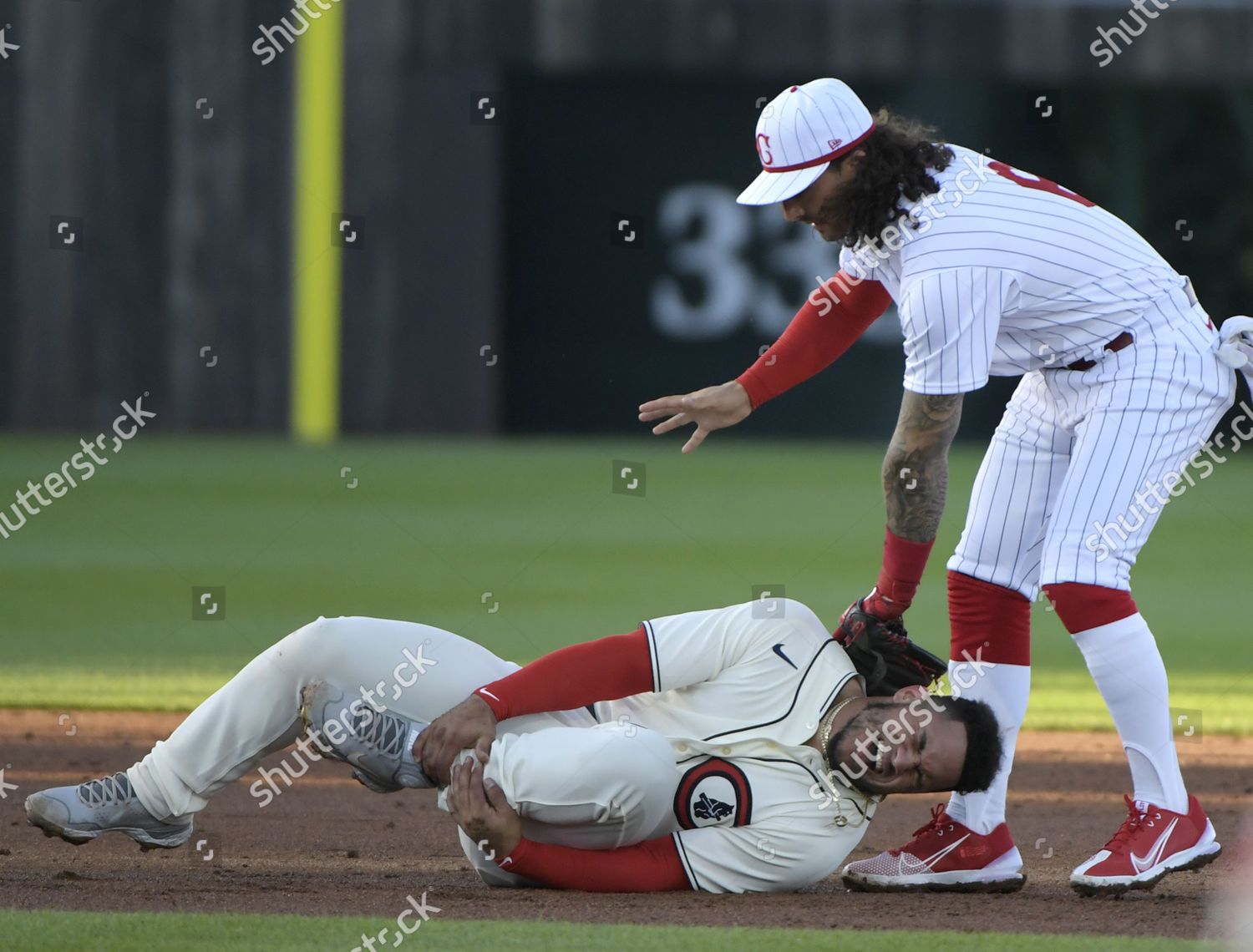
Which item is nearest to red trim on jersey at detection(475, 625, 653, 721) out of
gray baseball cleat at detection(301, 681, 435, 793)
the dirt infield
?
gray baseball cleat at detection(301, 681, 435, 793)

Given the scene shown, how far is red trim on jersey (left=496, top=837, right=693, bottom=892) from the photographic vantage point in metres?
3.95

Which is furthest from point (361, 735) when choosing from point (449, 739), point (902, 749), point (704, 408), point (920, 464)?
point (920, 464)

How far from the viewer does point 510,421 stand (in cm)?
1783

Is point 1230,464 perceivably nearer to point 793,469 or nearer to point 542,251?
point 793,469

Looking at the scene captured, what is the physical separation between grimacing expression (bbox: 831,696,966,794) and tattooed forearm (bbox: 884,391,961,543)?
0.62 m

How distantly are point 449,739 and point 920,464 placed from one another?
51.4 inches

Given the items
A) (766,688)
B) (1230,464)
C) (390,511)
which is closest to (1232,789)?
(766,688)

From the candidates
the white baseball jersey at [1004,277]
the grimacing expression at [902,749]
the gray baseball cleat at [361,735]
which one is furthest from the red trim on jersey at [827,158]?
the gray baseball cleat at [361,735]

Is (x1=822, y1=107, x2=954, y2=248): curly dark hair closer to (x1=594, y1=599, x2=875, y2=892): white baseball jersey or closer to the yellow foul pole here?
(x1=594, y1=599, x2=875, y2=892): white baseball jersey

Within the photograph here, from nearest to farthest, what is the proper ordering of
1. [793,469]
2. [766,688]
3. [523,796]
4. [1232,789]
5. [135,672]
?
1. [523,796]
2. [766,688]
3. [1232,789]
4. [135,672]
5. [793,469]

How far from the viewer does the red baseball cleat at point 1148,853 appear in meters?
4.03

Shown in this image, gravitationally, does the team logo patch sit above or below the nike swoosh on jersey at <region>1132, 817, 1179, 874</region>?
above

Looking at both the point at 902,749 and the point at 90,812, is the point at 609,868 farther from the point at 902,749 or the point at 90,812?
the point at 90,812

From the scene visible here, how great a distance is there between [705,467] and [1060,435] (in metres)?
11.5
